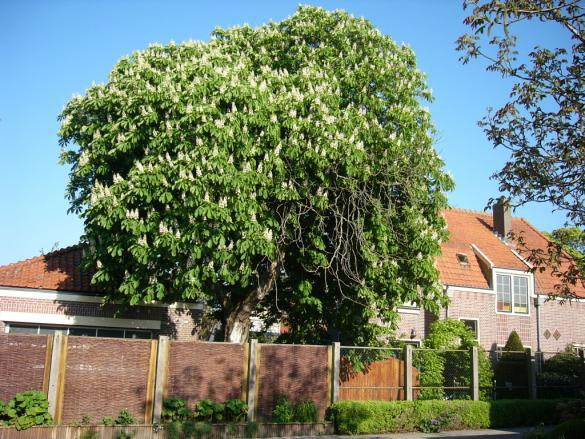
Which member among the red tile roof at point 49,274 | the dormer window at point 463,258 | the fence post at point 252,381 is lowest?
the fence post at point 252,381

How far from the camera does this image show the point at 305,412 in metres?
18.0

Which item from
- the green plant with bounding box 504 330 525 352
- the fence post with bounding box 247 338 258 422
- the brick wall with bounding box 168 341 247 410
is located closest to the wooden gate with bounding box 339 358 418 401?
the fence post with bounding box 247 338 258 422

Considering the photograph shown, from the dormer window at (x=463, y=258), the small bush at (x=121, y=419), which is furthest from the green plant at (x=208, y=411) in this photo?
the dormer window at (x=463, y=258)

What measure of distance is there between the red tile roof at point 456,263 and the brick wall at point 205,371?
6120mm

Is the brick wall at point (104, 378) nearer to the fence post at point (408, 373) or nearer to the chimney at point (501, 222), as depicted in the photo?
the fence post at point (408, 373)

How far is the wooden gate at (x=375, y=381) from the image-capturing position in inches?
763

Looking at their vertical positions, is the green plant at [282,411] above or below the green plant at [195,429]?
above

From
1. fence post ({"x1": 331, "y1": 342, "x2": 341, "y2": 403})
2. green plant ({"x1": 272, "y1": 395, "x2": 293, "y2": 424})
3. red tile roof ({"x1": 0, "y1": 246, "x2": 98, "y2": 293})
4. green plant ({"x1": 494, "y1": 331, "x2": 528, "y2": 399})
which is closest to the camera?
green plant ({"x1": 272, "y1": 395, "x2": 293, "y2": 424})

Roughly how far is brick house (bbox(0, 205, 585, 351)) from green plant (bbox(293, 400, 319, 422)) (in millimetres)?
6269

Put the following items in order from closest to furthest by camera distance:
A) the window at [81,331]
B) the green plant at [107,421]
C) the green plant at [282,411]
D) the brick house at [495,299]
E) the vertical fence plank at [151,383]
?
1. the green plant at [107,421]
2. the vertical fence plank at [151,383]
3. the green plant at [282,411]
4. the window at [81,331]
5. the brick house at [495,299]

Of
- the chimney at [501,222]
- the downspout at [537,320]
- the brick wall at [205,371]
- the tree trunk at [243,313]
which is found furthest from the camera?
the chimney at [501,222]

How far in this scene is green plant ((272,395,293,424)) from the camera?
17.6 metres

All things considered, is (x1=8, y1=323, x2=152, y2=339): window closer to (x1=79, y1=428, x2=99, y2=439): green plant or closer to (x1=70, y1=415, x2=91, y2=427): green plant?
(x1=70, y1=415, x2=91, y2=427): green plant

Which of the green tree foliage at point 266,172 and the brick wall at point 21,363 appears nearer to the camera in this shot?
the brick wall at point 21,363
